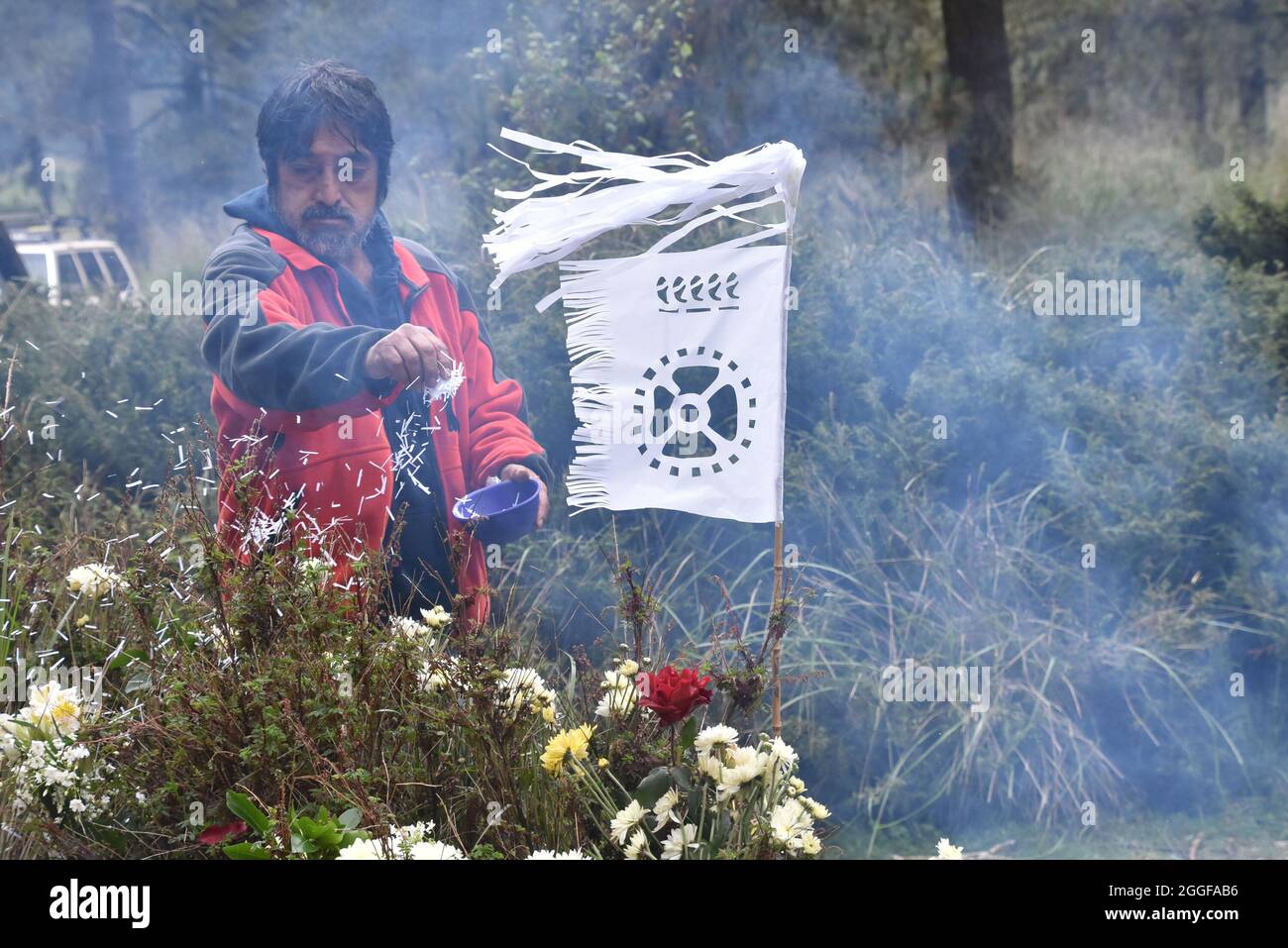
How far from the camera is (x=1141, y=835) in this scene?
447cm

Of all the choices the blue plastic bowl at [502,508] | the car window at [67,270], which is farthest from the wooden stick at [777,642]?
the car window at [67,270]

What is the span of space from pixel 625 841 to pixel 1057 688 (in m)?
2.31

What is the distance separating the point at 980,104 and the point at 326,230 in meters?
5.25

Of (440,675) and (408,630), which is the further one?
(408,630)

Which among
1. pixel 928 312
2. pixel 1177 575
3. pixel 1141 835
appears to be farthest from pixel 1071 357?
pixel 1141 835

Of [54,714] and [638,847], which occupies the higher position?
[54,714]

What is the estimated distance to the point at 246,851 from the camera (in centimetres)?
263

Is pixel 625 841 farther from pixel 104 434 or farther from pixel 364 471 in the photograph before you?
pixel 104 434

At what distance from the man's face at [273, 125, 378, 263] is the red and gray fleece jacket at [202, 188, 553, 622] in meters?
0.07

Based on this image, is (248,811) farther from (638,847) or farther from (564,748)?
(638,847)

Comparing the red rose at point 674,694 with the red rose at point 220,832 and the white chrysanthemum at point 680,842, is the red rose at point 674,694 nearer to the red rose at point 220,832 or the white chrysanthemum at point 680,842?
the white chrysanthemum at point 680,842

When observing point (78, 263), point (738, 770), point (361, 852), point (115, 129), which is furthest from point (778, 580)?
point (115, 129)

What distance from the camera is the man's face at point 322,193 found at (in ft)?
14.0

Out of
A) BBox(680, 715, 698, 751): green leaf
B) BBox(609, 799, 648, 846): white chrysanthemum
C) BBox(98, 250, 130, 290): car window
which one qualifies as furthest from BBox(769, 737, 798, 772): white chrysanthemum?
BBox(98, 250, 130, 290): car window
